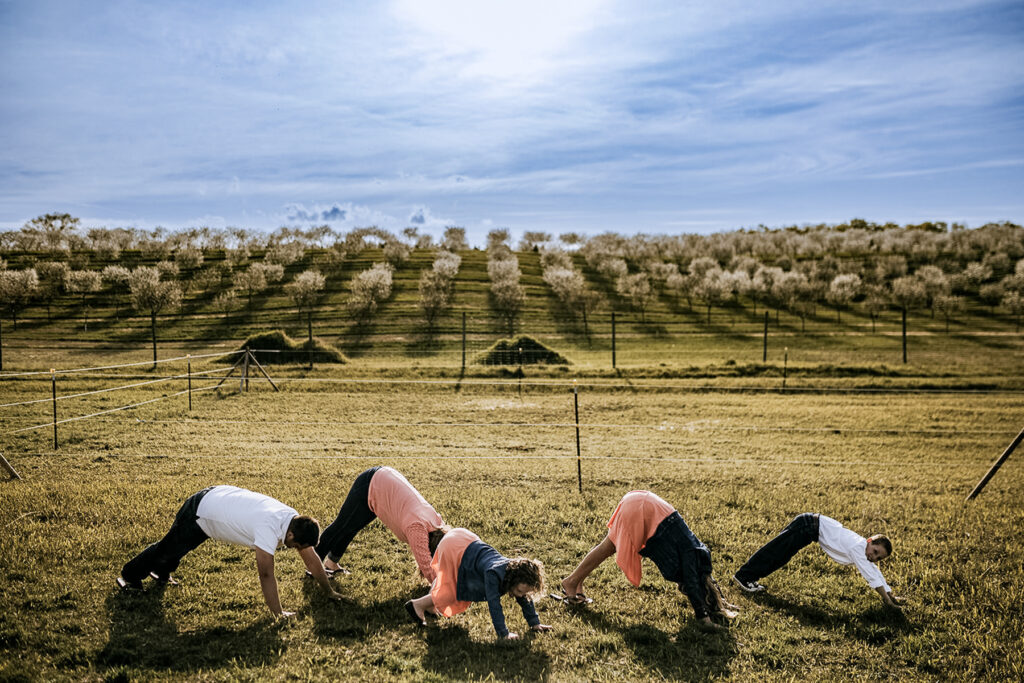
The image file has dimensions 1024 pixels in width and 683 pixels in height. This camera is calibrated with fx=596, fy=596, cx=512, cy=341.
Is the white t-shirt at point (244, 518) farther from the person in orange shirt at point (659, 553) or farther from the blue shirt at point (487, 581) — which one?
the person in orange shirt at point (659, 553)

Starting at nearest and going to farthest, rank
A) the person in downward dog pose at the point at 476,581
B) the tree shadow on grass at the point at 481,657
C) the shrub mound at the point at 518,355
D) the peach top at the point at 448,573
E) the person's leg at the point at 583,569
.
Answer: the tree shadow on grass at the point at 481,657
the person in downward dog pose at the point at 476,581
the peach top at the point at 448,573
the person's leg at the point at 583,569
the shrub mound at the point at 518,355

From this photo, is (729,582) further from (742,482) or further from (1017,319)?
(1017,319)

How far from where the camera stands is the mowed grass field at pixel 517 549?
5.14 meters

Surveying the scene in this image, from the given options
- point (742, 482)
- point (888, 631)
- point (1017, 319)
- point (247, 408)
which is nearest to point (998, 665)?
point (888, 631)

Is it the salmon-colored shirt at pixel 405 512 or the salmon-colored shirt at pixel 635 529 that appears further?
the salmon-colored shirt at pixel 635 529

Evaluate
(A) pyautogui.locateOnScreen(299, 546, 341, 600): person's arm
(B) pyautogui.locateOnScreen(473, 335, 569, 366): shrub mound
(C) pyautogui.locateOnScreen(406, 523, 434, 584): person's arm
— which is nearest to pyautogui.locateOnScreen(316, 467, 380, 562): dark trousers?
(A) pyautogui.locateOnScreen(299, 546, 341, 600): person's arm

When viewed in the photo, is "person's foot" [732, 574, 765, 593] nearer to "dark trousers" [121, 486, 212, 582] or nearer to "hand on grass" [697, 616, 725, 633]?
"hand on grass" [697, 616, 725, 633]

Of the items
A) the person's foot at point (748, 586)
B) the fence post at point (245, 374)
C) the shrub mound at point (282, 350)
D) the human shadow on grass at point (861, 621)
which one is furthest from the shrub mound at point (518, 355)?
the human shadow on grass at point (861, 621)

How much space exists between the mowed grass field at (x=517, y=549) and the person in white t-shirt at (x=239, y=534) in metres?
0.24

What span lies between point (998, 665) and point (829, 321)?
60.3m

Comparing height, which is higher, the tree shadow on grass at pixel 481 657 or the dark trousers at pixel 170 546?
the dark trousers at pixel 170 546

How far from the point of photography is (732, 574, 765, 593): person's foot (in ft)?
21.1

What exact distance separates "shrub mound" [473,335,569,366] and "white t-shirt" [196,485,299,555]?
21.8 m

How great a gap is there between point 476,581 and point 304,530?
1.69m
